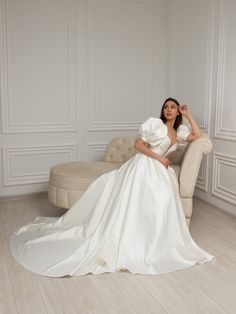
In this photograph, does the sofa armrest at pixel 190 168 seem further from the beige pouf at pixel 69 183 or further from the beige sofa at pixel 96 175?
the beige pouf at pixel 69 183

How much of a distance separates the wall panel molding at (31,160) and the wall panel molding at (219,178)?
5.97 feet

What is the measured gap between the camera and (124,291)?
233cm

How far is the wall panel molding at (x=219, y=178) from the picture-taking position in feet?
12.8

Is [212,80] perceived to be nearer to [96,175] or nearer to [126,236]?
[96,175]

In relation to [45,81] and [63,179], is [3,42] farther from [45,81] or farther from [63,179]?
[63,179]

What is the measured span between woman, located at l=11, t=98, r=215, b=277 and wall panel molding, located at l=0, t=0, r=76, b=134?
168cm

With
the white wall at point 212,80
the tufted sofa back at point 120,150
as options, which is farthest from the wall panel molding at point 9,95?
the white wall at point 212,80

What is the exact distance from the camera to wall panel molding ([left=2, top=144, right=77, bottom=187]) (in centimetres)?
447

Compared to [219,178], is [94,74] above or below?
above

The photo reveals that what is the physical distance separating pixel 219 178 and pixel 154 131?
4.81 feet

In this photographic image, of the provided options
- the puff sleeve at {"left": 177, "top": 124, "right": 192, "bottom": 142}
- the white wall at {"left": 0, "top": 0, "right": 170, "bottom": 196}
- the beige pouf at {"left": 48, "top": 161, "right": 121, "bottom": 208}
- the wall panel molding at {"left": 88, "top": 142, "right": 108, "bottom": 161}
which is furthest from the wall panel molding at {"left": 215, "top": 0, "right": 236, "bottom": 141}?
the wall panel molding at {"left": 88, "top": 142, "right": 108, "bottom": 161}

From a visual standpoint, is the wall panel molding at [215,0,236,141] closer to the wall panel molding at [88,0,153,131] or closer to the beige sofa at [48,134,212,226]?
the beige sofa at [48,134,212,226]

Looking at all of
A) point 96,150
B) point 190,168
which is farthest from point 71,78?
point 190,168

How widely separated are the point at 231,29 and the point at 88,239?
104 inches
